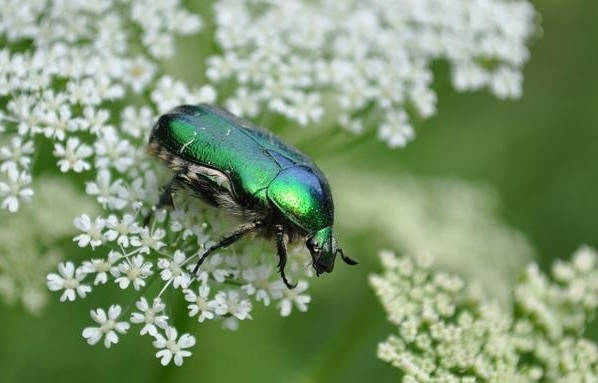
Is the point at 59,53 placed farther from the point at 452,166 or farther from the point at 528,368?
the point at 452,166

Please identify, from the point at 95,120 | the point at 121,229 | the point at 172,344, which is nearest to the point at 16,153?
the point at 95,120

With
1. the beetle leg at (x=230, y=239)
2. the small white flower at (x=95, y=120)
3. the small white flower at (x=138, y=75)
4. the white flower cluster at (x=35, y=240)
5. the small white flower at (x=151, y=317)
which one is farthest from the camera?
the white flower cluster at (x=35, y=240)

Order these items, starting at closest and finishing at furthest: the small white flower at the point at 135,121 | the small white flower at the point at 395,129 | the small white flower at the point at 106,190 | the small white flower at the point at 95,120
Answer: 1. the small white flower at the point at 106,190
2. the small white flower at the point at 95,120
3. the small white flower at the point at 135,121
4. the small white flower at the point at 395,129

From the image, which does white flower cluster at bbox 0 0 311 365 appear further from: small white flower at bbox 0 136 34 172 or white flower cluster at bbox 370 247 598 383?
white flower cluster at bbox 370 247 598 383

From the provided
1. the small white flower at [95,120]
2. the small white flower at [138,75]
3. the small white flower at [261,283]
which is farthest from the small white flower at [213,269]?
the small white flower at [138,75]

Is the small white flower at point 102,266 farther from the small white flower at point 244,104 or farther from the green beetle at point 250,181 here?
the small white flower at point 244,104

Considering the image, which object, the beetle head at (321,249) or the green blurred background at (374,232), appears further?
the green blurred background at (374,232)

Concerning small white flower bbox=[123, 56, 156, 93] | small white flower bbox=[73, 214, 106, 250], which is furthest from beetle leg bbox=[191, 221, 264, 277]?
small white flower bbox=[123, 56, 156, 93]
